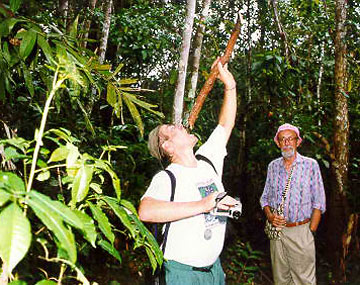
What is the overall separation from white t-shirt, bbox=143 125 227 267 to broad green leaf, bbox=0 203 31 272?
1166 mm

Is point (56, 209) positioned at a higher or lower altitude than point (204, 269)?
higher

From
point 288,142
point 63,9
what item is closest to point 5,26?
point 288,142

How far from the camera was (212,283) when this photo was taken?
203cm

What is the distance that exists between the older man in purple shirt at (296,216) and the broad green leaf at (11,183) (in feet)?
9.68

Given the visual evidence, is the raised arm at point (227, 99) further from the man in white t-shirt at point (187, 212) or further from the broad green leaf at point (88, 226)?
the broad green leaf at point (88, 226)

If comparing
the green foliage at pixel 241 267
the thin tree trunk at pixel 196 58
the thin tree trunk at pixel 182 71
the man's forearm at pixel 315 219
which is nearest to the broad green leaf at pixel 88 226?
the thin tree trunk at pixel 182 71

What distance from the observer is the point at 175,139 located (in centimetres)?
220

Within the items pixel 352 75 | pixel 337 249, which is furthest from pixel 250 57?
pixel 337 249

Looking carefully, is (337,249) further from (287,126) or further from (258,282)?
(287,126)

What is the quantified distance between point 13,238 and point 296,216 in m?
3.09

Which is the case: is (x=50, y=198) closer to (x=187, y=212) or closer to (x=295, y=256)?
(x=187, y=212)

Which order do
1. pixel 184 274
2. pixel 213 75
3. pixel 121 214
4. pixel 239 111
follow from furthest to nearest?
pixel 239 111 < pixel 213 75 < pixel 184 274 < pixel 121 214

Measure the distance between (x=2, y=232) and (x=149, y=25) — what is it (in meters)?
4.42

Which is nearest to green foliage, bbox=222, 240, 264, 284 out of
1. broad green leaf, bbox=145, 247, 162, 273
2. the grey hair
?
the grey hair
